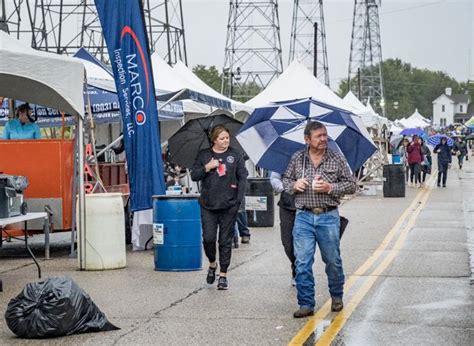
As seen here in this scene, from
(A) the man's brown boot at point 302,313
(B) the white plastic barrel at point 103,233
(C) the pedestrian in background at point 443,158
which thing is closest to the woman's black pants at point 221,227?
(A) the man's brown boot at point 302,313

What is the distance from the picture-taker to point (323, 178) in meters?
9.41

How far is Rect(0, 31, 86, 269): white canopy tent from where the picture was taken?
11586 mm

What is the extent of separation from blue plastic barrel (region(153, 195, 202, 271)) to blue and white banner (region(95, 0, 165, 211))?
214 centimetres

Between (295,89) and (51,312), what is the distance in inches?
853

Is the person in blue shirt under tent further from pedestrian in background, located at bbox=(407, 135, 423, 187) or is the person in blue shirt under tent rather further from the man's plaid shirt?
pedestrian in background, located at bbox=(407, 135, 423, 187)

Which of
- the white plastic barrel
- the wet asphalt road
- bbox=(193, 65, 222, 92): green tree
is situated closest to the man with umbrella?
Answer: the wet asphalt road

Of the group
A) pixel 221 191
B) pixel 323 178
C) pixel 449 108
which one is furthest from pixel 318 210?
pixel 449 108

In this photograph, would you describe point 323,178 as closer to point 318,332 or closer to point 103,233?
point 318,332

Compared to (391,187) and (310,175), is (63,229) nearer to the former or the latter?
(310,175)

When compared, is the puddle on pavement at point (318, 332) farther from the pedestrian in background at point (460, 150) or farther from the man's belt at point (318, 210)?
the pedestrian in background at point (460, 150)

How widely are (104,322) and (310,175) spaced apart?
237 centimetres

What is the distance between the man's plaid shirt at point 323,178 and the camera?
9.40 metres

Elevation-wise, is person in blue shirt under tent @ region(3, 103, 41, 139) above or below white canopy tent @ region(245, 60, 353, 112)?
below

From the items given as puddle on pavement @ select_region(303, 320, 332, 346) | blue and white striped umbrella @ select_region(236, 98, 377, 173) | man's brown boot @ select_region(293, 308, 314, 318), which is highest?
blue and white striped umbrella @ select_region(236, 98, 377, 173)
